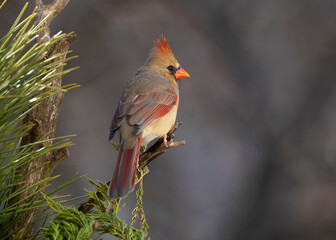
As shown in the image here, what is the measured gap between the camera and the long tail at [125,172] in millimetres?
1201

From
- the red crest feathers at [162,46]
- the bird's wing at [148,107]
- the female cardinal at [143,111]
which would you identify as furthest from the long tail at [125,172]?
the red crest feathers at [162,46]

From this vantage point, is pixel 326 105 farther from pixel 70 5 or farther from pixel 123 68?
pixel 70 5

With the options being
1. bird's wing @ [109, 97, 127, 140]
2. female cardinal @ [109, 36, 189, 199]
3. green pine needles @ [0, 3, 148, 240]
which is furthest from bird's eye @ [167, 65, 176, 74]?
green pine needles @ [0, 3, 148, 240]

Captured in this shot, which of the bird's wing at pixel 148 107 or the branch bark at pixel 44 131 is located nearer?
the branch bark at pixel 44 131

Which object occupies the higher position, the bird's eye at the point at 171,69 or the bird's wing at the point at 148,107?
the bird's eye at the point at 171,69

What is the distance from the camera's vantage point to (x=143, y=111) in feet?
5.10

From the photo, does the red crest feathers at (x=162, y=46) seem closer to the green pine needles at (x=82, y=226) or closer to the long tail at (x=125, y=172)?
the long tail at (x=125, y=172)

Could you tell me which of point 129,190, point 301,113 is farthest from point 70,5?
point 129,190

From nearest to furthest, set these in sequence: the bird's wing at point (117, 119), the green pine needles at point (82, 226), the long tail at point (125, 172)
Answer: the green pine needles at point (82, 226)
the long tail at point (125, 172)
the bird's wing at point (117, 119)

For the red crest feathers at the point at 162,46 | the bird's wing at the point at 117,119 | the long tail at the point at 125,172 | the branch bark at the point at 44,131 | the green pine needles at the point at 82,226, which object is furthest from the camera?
the red crest feathers at the point at 162,46

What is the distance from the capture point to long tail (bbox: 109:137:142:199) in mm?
1201

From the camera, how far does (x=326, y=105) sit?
2.98 meters

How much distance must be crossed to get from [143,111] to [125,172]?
1.09 ft

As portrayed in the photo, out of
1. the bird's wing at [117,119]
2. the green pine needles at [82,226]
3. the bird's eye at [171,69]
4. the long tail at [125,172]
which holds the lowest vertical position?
the green pine needles at [82,226]
